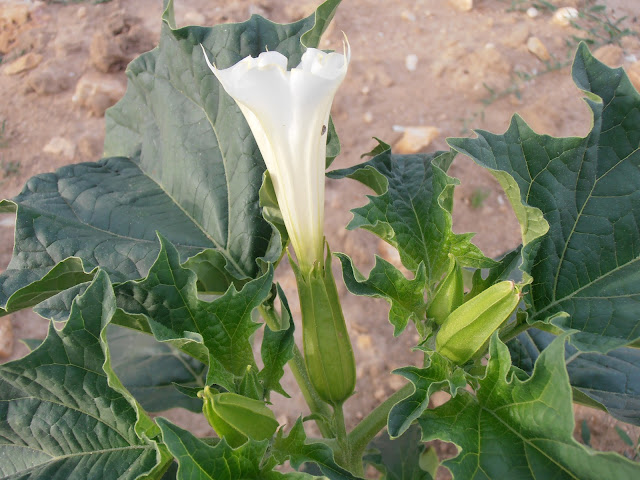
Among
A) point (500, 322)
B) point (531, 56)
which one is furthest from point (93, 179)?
point (531, 56)

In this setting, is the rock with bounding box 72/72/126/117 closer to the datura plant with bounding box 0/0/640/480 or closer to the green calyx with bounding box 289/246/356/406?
the datura plant with bounding box 0/0/640/480

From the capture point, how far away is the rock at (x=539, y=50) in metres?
3.21

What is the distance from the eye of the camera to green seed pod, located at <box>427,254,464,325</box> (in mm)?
978

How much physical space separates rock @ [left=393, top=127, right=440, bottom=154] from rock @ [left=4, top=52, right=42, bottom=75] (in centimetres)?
193

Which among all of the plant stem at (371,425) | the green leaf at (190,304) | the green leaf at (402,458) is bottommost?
the green leaf at (402,458)

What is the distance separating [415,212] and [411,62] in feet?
7.41

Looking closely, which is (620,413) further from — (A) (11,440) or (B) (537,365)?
(A) (11,440)

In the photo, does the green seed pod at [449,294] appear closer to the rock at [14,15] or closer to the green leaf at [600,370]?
the green leaf at [600,370]

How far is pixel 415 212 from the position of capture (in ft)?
3.78

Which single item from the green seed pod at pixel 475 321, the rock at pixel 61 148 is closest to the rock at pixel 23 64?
the rock at pixel 61 148

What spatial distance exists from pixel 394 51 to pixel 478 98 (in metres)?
0.55

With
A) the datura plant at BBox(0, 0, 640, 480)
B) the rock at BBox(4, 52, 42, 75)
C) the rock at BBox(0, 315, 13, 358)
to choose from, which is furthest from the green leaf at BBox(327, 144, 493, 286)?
the rock at BBox(4, 52, 42, 75)

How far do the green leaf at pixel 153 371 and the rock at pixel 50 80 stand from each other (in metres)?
2.04

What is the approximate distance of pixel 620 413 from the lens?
107 cm
